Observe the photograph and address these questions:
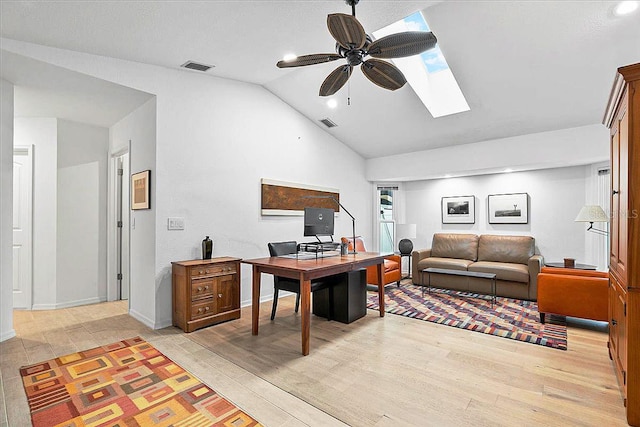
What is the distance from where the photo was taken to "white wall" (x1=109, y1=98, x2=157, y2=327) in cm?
358

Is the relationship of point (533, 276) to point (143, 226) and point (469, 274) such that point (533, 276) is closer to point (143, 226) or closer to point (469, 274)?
point (469, 274)

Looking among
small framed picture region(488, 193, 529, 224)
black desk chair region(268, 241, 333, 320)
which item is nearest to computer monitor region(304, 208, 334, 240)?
black desk chair region(268, 241, 333, 320)

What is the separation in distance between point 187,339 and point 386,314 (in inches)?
90.7

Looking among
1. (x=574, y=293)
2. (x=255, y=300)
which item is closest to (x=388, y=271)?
(x=574, y=293)

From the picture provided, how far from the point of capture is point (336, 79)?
9.33 ft

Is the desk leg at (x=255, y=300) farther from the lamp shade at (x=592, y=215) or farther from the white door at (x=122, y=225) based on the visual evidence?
the lamp shade at (x=592, y=215)

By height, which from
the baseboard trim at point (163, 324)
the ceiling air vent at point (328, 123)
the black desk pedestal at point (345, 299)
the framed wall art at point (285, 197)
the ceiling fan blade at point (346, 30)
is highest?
the ceiling air vent at point (328, 123)

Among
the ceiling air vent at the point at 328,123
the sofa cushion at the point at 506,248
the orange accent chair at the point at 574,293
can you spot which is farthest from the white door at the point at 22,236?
the sofa cushion at the point at 506,248

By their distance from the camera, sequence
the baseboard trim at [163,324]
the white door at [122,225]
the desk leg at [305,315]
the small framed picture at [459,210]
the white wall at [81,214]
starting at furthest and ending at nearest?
the small framed picture at [459,210] < the white door at [122,225] < the white wall at [81,214] < the baseboard trim at [163,324] < the desk leg at [305,315]

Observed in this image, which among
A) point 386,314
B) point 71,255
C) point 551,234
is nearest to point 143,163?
point 71,255

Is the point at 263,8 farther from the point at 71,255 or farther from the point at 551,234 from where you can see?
the point at 551,234

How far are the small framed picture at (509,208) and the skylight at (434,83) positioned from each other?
6.81 feet

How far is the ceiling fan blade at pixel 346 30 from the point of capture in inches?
80.1

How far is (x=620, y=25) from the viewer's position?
2922mm
